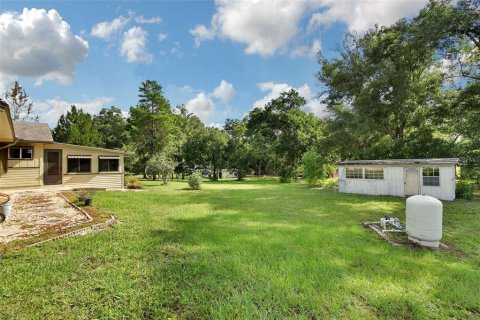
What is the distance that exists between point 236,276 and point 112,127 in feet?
142

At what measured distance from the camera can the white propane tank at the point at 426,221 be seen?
5.33m

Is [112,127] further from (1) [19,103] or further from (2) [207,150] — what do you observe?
(2) [207,150]

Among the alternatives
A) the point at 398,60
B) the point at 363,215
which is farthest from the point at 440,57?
the point at 363,215

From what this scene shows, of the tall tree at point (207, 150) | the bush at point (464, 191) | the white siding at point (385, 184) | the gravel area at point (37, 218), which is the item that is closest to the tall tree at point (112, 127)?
the tall tree at point (207, 150)

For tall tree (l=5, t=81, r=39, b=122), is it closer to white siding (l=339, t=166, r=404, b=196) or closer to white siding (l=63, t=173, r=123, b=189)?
white siding (l=63, t=173, r=123, b=189)

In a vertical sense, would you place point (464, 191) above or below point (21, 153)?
below

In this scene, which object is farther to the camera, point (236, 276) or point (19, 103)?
point (19, 103)

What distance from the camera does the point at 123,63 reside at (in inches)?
609

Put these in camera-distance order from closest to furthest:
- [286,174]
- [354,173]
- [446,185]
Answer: [446,185], [354,173], [286,174]

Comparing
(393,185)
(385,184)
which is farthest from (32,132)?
(393,185)

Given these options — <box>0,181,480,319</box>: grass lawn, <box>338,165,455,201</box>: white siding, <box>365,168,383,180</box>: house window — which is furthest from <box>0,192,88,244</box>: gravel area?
<box>365,168,383,180</box>: house window

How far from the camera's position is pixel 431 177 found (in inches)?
524

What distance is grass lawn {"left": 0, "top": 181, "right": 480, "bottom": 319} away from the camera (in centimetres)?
298

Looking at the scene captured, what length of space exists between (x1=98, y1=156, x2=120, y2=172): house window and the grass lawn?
10916 millimetres
